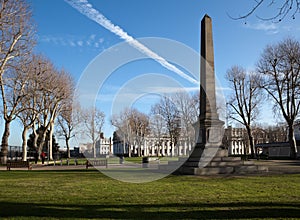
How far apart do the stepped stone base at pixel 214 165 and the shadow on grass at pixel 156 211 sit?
28.4ft

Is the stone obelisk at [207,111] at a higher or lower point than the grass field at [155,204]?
higher

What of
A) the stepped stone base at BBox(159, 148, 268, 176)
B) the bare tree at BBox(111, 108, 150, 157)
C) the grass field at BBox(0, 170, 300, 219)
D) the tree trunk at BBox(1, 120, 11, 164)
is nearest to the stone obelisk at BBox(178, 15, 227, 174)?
the stepped stone base at BBox(159, 148, 268, 176)

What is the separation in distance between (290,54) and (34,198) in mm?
33450

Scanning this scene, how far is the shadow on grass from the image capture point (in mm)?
6371

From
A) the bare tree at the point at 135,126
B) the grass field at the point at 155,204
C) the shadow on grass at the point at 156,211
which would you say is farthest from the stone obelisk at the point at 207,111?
the bare tree at the point at 135,126

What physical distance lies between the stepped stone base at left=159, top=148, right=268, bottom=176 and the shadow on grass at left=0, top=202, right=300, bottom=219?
864 centimetres

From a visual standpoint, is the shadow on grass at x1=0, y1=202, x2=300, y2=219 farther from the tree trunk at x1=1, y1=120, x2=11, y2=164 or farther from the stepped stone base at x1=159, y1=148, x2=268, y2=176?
the tree trunk at x1=1, y1=120, x2=11, y2=164

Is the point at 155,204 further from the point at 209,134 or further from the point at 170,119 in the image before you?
the point at 170,119

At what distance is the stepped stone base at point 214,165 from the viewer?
16172 mm

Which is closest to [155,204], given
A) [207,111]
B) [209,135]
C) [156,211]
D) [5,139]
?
[156,211]

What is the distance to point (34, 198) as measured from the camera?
28.7 ft

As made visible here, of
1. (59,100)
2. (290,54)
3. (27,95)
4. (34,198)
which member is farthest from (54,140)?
(34,198)

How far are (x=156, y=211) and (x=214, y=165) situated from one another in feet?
34.8

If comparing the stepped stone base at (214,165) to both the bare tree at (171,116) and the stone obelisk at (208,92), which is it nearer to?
the stone obelisk at (208,92)
